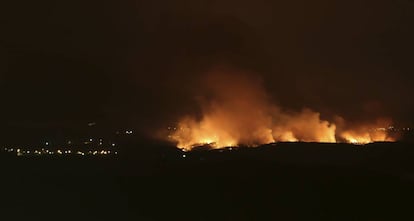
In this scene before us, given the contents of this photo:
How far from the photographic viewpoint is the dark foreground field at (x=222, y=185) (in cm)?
2402

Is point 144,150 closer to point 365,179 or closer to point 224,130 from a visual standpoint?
point 224,130

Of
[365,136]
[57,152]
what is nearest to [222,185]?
[57,152]

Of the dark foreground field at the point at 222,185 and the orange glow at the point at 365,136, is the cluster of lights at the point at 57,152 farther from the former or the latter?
the orange glow at the point at 365,136

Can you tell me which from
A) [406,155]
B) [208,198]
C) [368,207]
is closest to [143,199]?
[208,198]

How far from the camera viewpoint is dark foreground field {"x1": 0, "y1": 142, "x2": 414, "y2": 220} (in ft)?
78.8

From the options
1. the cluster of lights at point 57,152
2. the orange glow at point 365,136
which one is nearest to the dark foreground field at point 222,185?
the cluster of lights at point 57,152

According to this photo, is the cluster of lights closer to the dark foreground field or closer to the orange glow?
the dark foreground field

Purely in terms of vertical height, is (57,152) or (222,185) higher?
(57,152)

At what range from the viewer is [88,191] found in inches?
1174

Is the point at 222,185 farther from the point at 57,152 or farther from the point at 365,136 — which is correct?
the point at 365,136

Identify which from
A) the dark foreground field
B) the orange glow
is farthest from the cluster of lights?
the orange glow

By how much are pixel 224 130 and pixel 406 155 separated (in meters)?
19.8

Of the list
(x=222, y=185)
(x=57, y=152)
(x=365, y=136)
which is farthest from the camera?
(x=365, y=136)

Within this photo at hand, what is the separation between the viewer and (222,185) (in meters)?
32.5
